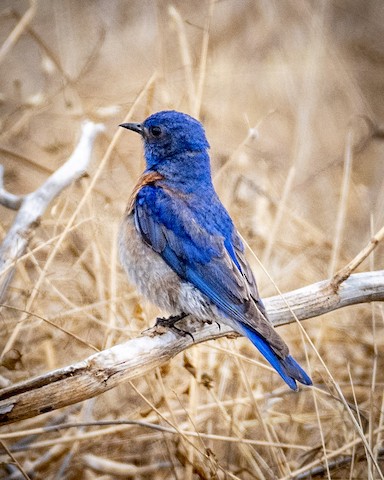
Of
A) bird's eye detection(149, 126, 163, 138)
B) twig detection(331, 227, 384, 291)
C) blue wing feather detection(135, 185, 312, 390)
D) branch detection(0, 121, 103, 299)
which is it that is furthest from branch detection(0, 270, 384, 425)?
bird's eye detection(149, 126, 163, 138)

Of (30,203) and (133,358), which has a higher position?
(30,203)

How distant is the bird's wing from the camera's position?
9.64 feet

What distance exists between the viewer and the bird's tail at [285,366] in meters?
2.53

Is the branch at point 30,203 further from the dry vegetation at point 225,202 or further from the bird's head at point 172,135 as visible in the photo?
the bird's head at point 172,135

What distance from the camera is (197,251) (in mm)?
3078

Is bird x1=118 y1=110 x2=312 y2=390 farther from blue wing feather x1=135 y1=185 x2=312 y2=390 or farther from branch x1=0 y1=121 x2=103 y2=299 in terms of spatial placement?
branch x1=0 y1=121 x2=103 y2=299

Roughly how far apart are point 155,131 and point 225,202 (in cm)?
97

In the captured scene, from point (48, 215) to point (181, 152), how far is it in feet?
4.11

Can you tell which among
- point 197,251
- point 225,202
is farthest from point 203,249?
point 225,202

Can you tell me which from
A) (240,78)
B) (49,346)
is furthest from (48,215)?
(240,78)

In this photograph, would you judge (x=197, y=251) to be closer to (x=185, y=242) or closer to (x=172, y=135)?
(x=185, y=242)

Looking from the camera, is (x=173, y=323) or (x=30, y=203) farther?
(x=30, y=203)

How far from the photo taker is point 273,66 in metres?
6.68

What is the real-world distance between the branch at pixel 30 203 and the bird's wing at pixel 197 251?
42 centimetres
